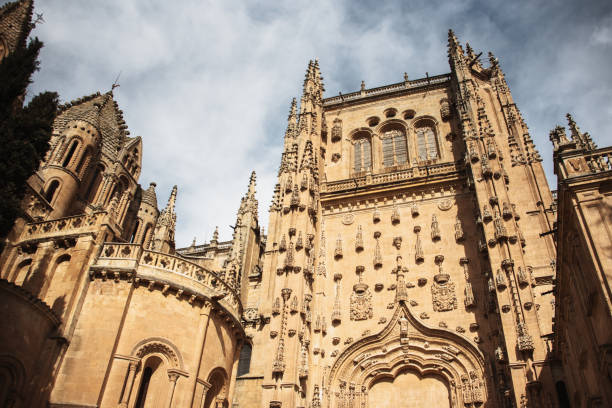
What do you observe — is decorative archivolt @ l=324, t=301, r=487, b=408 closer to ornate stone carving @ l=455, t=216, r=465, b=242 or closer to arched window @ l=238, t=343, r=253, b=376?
ornate stone carving @ l=455, t=216, r=465, b=242

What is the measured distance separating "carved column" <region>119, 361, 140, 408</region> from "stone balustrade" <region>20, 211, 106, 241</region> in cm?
447

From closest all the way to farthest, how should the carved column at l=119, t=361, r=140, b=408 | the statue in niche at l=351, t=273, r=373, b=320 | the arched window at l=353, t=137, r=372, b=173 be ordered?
the carved column at l=119, t=361, r=140, b=408 < the statue in niche at l=351, t=273, r=373, b=320 < the arched window at l=353, t=137, r=372, b=173

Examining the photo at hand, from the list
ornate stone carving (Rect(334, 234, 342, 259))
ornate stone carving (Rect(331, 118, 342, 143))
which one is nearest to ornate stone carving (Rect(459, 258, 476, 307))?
ornate stone carving (Rect(334, 234, 342, 259))

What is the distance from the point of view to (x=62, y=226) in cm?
1661

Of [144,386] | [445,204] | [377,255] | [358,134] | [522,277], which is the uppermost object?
Answer: [358,134]

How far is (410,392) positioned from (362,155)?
44.9 feet

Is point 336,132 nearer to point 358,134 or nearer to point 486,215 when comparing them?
point 358,134

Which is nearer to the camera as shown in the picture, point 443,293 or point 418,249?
point 443,293

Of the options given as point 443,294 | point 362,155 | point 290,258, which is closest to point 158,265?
point 290,258

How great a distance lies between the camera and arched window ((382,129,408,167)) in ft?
93.9

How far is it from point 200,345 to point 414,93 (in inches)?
816

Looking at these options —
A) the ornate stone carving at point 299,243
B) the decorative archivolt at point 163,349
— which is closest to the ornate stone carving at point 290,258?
the ornate stone carving at point 299,243

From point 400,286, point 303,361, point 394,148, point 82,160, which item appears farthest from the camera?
point 394,148

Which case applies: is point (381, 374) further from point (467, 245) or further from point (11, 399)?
point (11, 399)
